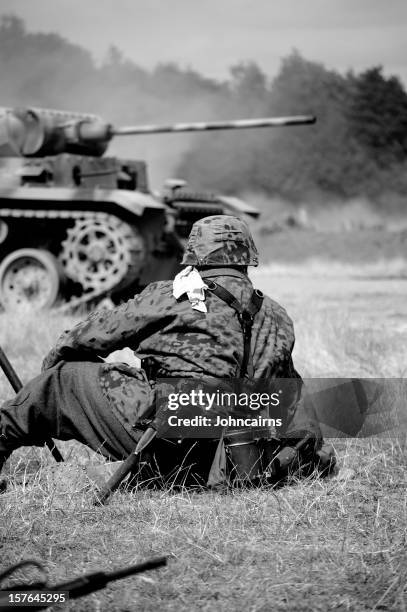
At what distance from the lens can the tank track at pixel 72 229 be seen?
12.4 m

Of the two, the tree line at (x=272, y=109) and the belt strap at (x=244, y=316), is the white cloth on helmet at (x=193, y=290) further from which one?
the tree line at (x=272, y=109)

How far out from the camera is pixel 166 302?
4.43 metres

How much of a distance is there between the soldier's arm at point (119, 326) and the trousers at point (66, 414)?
0.29 feet

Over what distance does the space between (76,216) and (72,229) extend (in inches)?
7.4

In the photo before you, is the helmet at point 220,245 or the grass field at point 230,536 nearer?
the grass field at point 230,536

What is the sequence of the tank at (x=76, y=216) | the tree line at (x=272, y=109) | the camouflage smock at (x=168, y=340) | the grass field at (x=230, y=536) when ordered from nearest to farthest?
the grass field at (x=230, y=536)
the camouflage smock at (x=168, y=340)
the tank at (x=76, y=216)
the tree line at (x=272, y=109)

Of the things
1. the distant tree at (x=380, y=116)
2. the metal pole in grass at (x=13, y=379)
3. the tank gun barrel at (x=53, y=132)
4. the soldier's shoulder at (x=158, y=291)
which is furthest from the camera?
the distant tree at (x=380, y=116)

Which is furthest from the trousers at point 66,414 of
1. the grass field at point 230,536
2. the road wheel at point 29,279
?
the road wheel at point 29,279

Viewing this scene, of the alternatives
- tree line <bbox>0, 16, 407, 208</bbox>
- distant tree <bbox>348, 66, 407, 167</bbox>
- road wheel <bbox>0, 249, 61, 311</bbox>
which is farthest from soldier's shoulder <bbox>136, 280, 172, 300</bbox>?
distant tree <bbox>348, 66, 407, 167</bbox>

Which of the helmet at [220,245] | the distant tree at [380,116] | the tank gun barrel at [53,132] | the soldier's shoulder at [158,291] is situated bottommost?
the soldier's shoulder at [158,291]

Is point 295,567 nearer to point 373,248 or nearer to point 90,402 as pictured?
point 90,402

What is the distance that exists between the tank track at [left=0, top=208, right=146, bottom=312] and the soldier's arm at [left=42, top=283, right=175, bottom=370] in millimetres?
7660

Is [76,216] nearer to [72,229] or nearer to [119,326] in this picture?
[72,229]

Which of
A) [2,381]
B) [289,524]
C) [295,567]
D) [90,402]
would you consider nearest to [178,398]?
[90,402]
